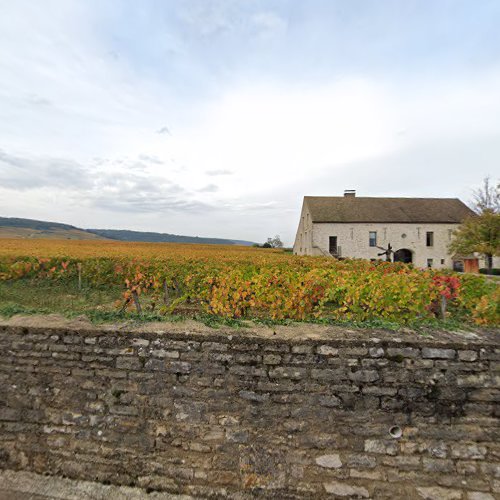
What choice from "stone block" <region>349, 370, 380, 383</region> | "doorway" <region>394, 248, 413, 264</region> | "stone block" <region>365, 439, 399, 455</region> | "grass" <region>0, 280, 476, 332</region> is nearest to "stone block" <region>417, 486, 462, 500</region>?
"stone block" <region>365, 439, 399, 455</region>

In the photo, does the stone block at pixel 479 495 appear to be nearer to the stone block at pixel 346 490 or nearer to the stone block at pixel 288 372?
the stone block at pixel 346 490

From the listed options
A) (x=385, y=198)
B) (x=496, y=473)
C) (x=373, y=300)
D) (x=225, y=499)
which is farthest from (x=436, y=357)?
(x=385, y=198)

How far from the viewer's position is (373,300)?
3.93 m

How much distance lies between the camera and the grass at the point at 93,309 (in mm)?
3613

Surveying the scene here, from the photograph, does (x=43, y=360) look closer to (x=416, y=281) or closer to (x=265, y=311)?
(x=265, y=311)

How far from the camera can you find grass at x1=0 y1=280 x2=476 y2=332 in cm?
361

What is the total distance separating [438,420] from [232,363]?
2.49 m

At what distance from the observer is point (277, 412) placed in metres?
3.24

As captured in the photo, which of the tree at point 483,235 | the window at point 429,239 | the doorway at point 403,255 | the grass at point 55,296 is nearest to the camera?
the grass at point 55,296

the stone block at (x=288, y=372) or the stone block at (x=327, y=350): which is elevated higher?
the stone block at (x=327, y=350)

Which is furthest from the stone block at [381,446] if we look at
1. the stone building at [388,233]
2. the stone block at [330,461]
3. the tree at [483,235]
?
the stone building at [388,233]

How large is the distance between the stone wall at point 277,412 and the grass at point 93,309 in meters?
0.27

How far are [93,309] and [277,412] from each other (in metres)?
3.90

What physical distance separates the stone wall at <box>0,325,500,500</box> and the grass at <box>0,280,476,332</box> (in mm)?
266
